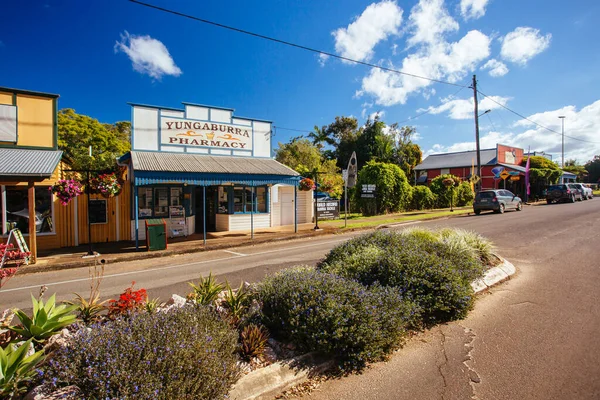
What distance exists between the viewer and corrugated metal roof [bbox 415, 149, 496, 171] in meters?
44.0

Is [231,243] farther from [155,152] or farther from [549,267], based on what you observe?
[549,267]

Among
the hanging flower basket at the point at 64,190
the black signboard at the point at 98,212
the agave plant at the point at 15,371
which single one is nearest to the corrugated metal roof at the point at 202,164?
the hanging flower basket at the point at 64,190

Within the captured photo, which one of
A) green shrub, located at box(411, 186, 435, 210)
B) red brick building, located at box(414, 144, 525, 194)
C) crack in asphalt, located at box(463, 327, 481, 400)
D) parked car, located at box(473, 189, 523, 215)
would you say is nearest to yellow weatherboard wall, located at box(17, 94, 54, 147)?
crack in asphalt, located at box(463, 327, 481, 400)

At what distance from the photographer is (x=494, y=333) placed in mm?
4473

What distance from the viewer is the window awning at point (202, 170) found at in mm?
11891

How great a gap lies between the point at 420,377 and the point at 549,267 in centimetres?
674

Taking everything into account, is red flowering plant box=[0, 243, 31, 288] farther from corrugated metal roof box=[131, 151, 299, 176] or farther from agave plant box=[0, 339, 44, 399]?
corrugated metal roof box=[131, 151, 299, 176]

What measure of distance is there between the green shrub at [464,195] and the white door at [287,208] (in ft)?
63.6

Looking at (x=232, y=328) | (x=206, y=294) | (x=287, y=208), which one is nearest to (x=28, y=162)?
(x=206, y=294)

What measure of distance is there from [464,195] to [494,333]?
30556mm

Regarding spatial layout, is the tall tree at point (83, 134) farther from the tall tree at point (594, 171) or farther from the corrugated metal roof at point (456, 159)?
the tall tree at point (594, 171)

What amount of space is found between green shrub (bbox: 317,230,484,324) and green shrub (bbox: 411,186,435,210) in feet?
71.7

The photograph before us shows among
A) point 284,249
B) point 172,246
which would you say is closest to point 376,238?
point 284,249

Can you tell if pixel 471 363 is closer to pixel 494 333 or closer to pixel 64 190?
pixel 494 333
